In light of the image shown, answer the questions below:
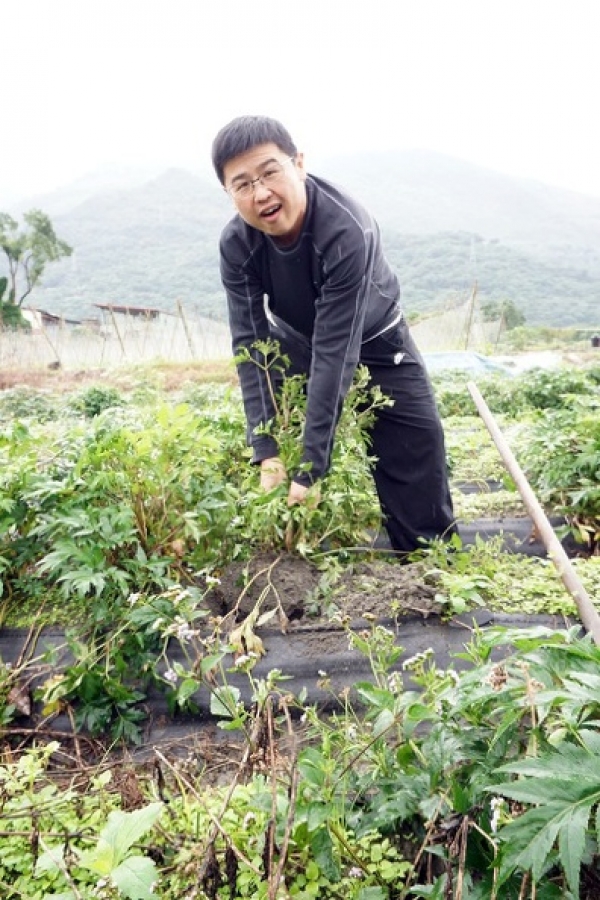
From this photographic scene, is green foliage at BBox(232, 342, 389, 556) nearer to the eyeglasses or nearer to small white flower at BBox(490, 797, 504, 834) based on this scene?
the eyeglasses

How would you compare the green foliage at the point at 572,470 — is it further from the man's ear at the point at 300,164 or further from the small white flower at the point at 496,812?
the small white flower at the point at 496,812

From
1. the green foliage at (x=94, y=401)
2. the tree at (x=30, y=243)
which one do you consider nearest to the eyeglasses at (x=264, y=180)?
the green foliage at (x=94, y=401)

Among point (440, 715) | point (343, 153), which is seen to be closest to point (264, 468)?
point (440, 715)

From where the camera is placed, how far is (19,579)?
268 centimetres

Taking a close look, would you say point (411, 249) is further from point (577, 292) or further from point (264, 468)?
point (264, 468)

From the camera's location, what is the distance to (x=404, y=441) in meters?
3.39

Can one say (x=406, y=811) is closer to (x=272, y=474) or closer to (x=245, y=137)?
(x=272, y=474)

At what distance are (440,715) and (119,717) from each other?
1241 mm

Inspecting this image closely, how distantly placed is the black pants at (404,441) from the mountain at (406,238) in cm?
442

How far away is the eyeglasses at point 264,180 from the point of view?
8.17 ft

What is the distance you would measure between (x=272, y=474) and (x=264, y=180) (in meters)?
1.10

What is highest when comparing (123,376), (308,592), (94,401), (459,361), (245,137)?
(245,137)

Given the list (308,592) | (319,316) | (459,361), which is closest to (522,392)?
(319,316)

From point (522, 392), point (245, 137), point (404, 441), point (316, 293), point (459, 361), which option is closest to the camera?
point (245, 137)
